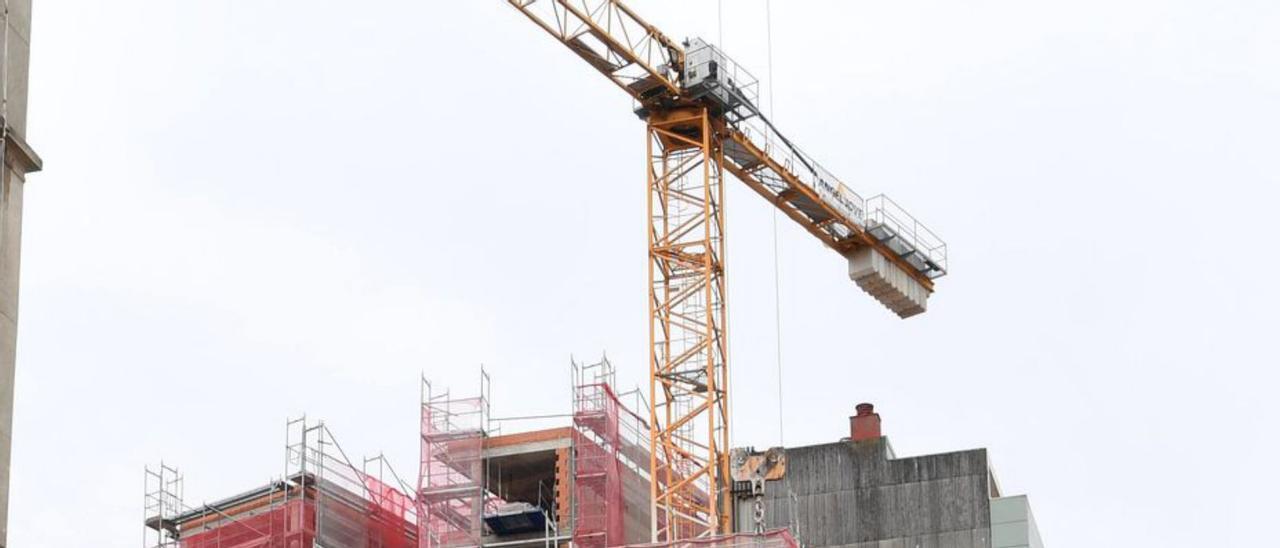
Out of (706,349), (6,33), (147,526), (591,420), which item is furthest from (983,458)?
(6,33)

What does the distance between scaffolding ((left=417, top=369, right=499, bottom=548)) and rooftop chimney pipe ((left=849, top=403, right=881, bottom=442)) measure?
1787 centimetres

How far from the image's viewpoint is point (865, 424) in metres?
86.1

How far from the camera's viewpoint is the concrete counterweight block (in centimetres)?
8625

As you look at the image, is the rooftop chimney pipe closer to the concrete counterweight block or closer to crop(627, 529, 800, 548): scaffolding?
the concrete counterweight block

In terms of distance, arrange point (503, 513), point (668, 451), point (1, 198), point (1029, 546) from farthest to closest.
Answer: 1. point (1029, 546)
2. point (668, 451)
3. point (503, 513)
4. point (1, 198)

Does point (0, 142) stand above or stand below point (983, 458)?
below

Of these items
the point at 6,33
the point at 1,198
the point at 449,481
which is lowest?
the point at 1,198

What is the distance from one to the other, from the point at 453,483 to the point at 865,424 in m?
19.6

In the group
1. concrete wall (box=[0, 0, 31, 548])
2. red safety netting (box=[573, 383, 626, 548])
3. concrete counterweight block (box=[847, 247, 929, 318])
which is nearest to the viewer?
concrete wall (box=[0, 0, 31, 548])

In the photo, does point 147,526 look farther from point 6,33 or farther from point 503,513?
point 6,33

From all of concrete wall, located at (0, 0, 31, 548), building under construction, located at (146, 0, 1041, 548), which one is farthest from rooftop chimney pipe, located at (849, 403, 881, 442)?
concrete wall, located at (0, 0, 31, 548)

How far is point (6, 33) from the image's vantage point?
1011 inches

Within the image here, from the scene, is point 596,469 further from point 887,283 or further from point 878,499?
point 887,283

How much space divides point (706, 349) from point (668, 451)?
355 centimetres
